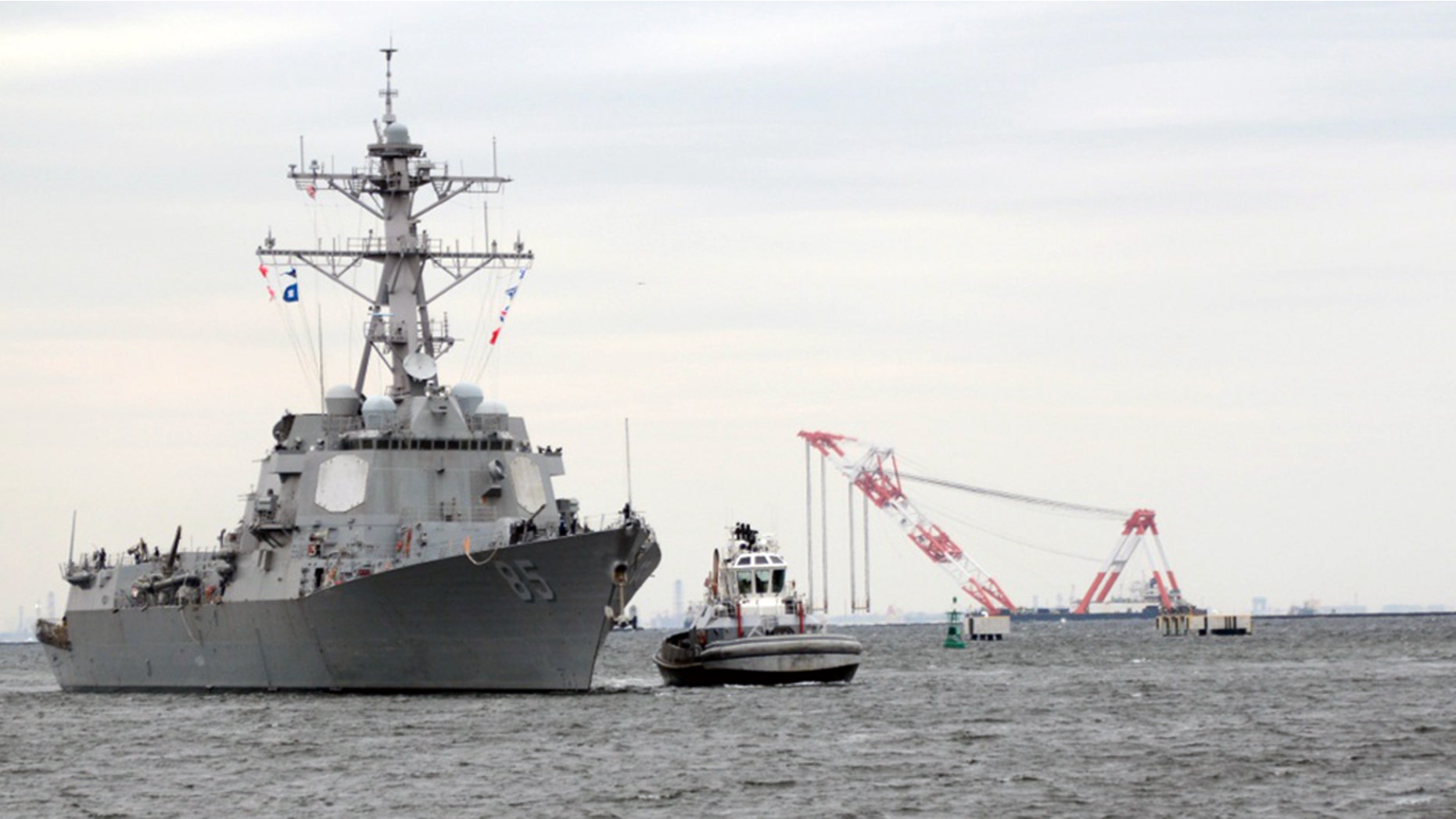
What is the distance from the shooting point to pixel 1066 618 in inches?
7534

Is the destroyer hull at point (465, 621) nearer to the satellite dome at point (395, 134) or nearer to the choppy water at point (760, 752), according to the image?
the choppy water at point (760, 752)

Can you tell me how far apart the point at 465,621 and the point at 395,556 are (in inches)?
131

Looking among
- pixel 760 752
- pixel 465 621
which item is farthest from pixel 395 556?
pixel 760 752

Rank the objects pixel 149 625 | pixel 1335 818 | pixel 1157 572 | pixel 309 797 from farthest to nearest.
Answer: pixel 1157 572 < pixel 149 625 < pixel 309 797 < pixel 1335 818

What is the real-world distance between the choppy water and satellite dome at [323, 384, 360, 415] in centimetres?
633

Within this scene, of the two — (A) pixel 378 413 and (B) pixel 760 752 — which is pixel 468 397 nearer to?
(A) pixel 378 413

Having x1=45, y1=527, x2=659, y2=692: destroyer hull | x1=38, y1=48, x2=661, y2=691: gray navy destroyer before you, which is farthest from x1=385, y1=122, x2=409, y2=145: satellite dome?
x1=45, y1=527, x2=659, y2=692: destroyer hull

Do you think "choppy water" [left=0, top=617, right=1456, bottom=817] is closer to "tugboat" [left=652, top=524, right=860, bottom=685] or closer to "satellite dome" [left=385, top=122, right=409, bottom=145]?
"tugboat" [left=652, top=524, right=860, bottom=685]

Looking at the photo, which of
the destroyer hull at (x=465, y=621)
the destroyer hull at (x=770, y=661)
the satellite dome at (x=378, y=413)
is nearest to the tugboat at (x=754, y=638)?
the destroyer hull at (x=770, y=661)

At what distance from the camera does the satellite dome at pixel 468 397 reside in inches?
1822

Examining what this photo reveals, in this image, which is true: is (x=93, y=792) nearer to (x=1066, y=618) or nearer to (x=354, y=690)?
(x=354, y=690)

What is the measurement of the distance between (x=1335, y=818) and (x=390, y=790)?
11394mm

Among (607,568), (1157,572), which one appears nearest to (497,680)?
(607,568)

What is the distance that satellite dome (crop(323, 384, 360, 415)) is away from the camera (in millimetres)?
46406
